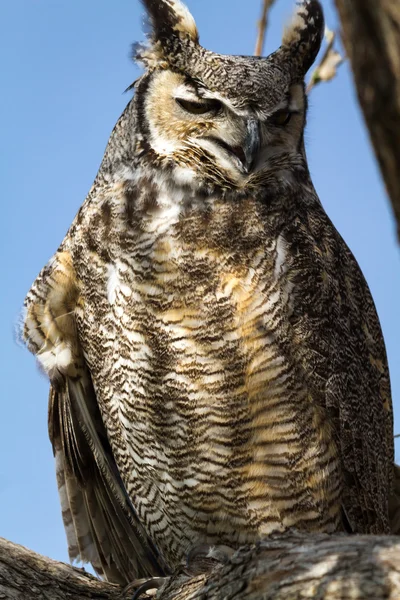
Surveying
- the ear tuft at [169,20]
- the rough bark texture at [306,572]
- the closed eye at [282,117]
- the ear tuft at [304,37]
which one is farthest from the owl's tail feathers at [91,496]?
the ear tuft at [304,37]

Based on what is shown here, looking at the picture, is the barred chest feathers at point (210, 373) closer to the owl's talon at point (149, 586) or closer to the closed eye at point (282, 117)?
the owl's talon at point (149, 586)

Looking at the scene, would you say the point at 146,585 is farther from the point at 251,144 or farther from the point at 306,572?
the point at 251,144

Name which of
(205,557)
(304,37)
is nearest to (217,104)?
(304,37)

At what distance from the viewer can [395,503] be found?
11.3 feet

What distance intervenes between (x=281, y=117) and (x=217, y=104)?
27 cm

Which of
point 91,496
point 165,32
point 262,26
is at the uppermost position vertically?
point 165,32

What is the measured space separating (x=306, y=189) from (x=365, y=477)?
112 cm

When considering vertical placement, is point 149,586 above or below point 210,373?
below

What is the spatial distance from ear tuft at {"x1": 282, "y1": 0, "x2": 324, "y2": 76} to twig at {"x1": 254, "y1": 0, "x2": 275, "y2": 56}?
0.20 metres

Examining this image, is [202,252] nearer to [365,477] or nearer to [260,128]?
[260,128]

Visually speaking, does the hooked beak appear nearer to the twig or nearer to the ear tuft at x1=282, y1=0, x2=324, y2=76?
the twig

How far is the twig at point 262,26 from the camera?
2.94 metres

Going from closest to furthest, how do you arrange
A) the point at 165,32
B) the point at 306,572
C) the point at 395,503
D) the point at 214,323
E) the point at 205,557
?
the point at 306,572 < the point at 214,323 < the point at 205,557 < the point at 165,32 < the point at 395,503

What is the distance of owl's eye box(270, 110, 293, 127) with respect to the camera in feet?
10.1
